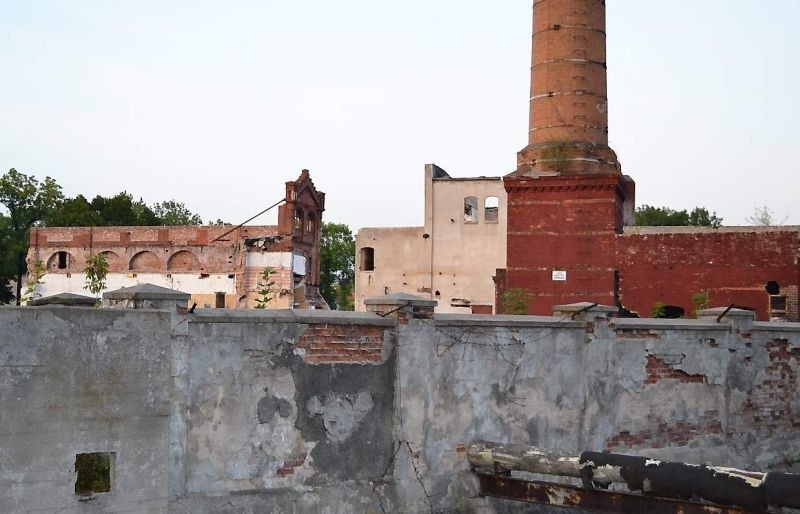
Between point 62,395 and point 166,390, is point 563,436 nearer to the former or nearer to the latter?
point 166,390

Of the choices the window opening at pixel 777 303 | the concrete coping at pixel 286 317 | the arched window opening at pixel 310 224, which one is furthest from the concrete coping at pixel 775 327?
the arched window opening at pixel 310 224

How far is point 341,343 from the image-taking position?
8609 millimetres

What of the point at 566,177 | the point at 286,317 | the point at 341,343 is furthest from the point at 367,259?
the point at 286,317

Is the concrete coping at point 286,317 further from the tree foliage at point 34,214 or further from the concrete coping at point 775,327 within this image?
the tree foliage at point 34,214

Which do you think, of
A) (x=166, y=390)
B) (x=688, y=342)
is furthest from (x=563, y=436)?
(x=166, y=390)

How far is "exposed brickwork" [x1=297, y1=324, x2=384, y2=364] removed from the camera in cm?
840

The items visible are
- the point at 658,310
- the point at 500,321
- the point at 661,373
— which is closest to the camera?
the point at 500,321

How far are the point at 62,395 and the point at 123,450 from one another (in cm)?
72

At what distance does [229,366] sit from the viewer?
26.1 ft

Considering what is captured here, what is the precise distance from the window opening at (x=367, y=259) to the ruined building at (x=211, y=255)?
298 centimetres

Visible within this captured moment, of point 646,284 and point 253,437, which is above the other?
point 646,284

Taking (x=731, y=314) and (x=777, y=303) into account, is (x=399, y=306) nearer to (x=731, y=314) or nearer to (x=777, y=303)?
(x=731, y=314)

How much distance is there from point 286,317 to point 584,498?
133 inches

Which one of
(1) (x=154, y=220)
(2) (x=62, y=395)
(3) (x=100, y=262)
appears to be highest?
(1) (x=154, y=220)
